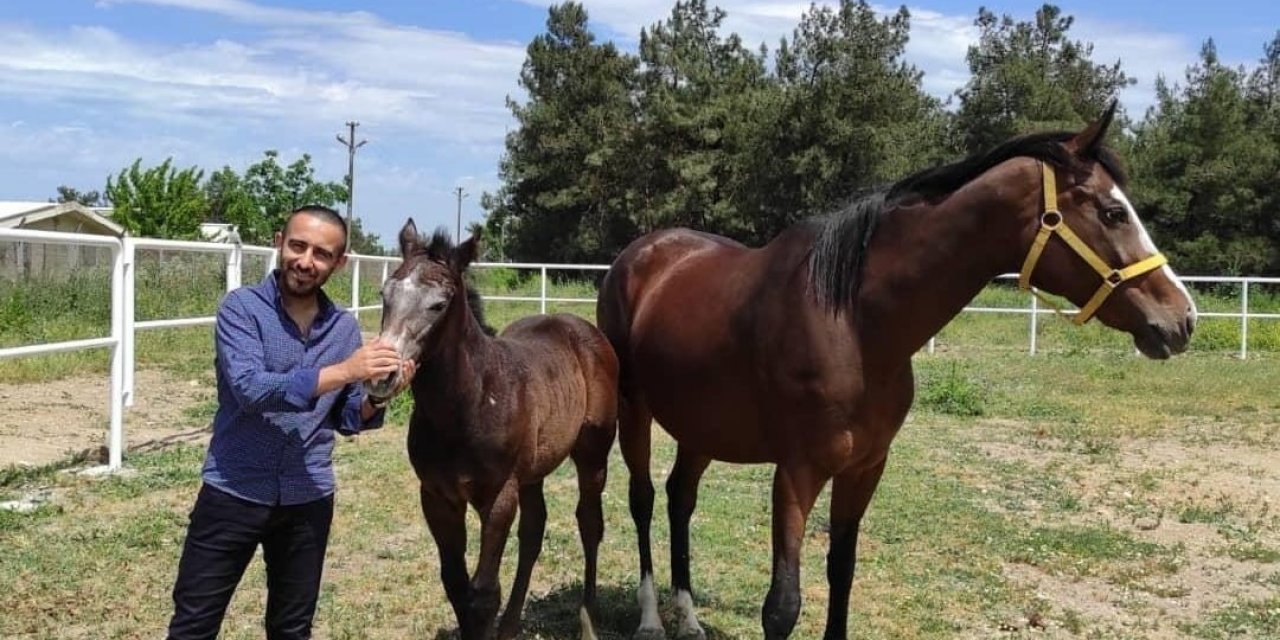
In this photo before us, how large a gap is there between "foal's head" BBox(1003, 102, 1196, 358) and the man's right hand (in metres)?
1.86

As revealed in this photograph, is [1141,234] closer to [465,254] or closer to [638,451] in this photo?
[465,254]

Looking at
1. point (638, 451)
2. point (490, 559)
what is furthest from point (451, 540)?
point (638, 451)

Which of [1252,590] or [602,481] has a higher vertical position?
[602,481]

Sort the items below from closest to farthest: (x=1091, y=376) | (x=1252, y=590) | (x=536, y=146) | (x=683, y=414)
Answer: (x=683, y=414) → (x=1252, y=590) → (x=1091, y=376) → (x=536, y=146)

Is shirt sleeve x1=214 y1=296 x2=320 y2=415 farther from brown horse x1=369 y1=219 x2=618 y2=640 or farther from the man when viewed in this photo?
brown horse x1=369 y1=219 x2=618 y2=640

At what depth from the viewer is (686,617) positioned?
170 inches

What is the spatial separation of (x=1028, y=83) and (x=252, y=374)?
34693mm

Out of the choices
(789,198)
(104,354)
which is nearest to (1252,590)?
(104,354)

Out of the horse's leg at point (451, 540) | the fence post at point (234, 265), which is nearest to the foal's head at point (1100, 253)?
the horse's leg at point (451, 540)

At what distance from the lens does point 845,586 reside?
385 centimetres

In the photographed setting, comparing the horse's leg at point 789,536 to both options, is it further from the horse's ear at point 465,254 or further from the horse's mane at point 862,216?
the horse's ear at point 465,254

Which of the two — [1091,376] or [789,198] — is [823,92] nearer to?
[789,198]

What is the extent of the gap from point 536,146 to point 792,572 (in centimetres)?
3462

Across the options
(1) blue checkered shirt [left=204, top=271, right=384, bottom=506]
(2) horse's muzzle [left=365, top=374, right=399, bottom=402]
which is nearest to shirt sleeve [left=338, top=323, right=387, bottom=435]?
(1) blue checkered shirt [left=204, top=271, right=384, bottom=506]
